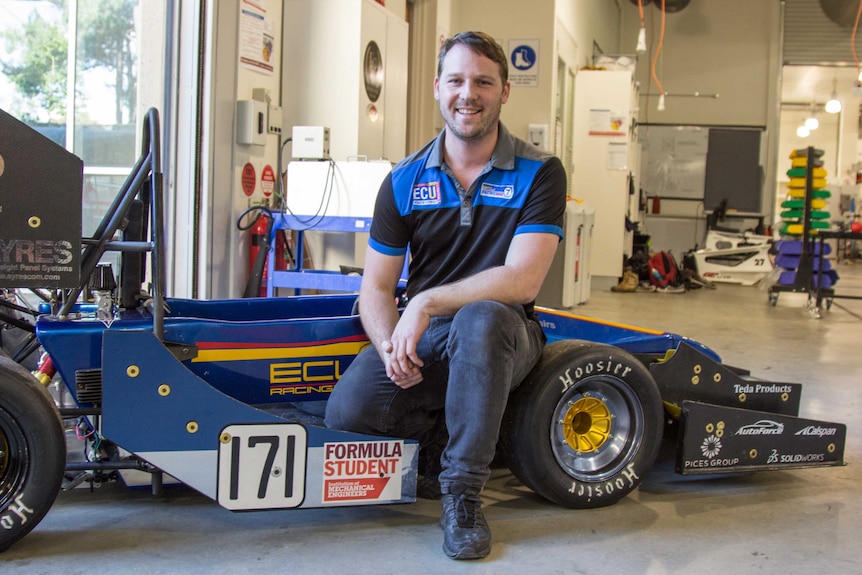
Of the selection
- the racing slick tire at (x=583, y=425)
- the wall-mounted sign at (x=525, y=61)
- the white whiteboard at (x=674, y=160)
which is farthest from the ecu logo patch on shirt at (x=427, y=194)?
the white whiteboard at (x=674, y=160)

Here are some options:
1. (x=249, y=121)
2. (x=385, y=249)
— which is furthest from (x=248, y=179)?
(x=385, y=249)

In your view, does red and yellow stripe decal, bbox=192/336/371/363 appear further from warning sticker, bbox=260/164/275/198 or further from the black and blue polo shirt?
warning sticker, bbox=260/164/275/198

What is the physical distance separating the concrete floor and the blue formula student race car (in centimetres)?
9

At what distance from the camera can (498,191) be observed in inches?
102

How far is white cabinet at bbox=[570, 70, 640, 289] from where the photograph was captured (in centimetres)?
1109

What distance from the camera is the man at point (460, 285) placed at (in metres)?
2.31

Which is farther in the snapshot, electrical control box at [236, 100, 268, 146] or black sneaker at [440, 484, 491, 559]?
electrical control box at [236, 100, 268, 146]

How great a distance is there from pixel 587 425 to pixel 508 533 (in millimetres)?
462

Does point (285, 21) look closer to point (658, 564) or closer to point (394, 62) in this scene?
point (394, 62)

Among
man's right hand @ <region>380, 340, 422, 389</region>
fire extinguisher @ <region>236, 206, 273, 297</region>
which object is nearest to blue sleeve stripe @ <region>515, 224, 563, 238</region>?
man's right hand @ <region>380, 340, 422, 389</region>

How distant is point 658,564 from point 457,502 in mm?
529

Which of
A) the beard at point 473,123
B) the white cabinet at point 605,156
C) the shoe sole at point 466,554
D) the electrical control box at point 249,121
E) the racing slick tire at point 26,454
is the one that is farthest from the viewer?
the white cabinet at point 605,156

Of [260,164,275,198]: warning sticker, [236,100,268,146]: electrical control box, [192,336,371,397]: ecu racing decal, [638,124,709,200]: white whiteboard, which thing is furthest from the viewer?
[638,124,709,200]: white whiteboard

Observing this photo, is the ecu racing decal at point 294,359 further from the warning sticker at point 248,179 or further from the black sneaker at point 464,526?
the warning sticker at point 248,179
